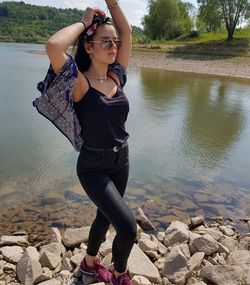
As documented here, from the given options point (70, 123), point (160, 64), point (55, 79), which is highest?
point (55, 79)

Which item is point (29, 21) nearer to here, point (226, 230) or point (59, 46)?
point (226, 230)

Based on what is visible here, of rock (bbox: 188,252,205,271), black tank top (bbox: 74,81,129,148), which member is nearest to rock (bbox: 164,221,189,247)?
rock (bbox: 188,252,205,271)

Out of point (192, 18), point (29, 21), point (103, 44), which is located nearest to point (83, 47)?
point (103, 44)

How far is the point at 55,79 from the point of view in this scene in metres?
2.91

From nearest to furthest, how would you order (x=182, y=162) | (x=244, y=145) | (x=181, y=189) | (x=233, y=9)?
(x=181, y=189) < (x=182, y=162) < (x=244, y=145) < (x=233, y=9)

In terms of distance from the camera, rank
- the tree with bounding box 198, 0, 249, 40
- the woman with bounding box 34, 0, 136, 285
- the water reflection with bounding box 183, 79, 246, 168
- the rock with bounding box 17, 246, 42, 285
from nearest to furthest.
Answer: the woman with bounding box 34, 0, 136, 285, the rock with bounding box 17, 246, 42, 285, the water reflection with bounding box 183, 79, 246, 168, the tree with bounding box 198, 0, 249, 40

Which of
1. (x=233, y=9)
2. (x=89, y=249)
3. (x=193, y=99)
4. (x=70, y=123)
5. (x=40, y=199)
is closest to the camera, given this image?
(x=70, y=123)

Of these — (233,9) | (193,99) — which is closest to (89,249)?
(193,99)

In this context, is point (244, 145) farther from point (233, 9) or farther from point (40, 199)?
point (233, 9)

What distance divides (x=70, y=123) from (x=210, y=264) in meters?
2.26

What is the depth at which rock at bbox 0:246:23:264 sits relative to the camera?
416cm

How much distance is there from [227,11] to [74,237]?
165 ft

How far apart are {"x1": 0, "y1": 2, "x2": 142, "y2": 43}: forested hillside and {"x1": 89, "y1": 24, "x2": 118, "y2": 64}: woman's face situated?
410 feet

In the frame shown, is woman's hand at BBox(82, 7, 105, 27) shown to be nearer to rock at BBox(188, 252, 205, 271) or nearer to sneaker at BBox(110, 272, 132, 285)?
sneaker at BBox(110, 272, 132, 285)
